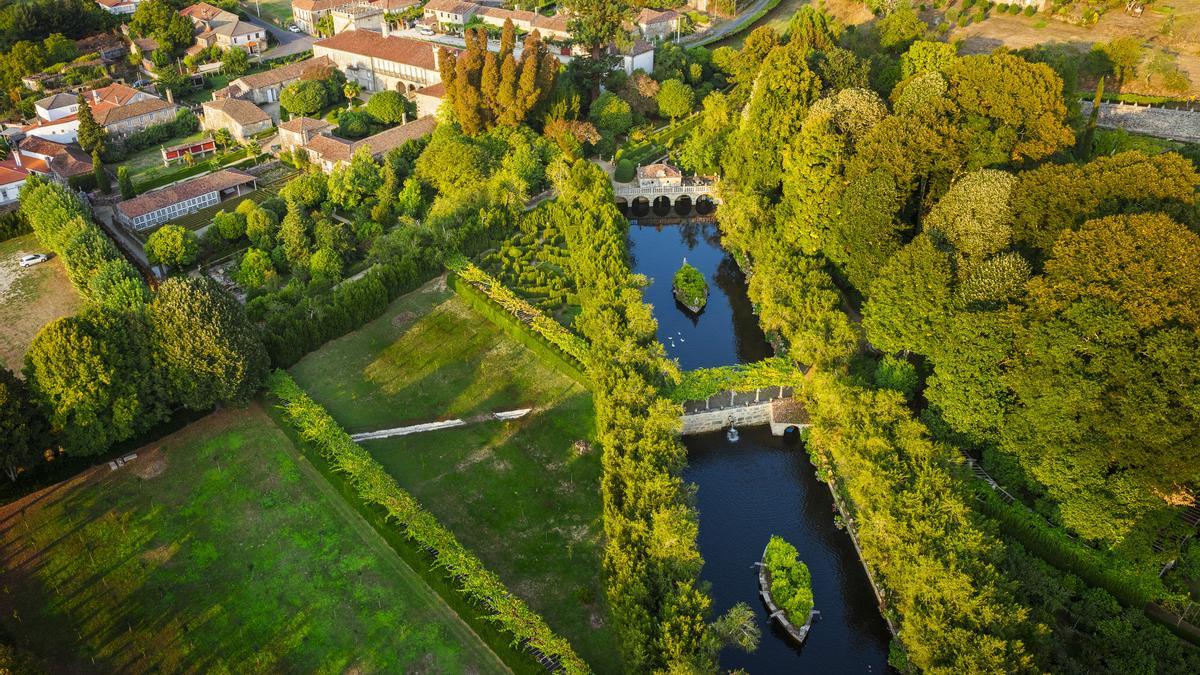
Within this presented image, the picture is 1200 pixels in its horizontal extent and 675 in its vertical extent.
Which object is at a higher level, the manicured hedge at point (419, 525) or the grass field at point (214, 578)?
the manicured hedge at point (419, 525)

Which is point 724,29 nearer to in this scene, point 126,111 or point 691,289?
point 691,289

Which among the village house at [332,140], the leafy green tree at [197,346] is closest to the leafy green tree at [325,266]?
the leafy green tree at [197,346]

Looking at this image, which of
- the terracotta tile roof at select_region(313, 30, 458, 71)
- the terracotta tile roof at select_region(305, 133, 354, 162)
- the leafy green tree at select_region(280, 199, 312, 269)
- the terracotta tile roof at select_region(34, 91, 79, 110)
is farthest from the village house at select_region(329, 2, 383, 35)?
the leafy green tree at select_region(280, 199, 312, 269)

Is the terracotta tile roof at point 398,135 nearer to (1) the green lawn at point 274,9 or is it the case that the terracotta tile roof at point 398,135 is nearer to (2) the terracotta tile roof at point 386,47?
(2) the terracotta tile roof at point 386,47

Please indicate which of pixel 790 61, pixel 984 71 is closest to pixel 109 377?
pixel 790 61

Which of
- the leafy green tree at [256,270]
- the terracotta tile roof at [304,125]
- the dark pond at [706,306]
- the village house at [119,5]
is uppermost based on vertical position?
the village house at [119,5]

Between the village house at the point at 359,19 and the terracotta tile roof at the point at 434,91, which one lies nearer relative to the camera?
the terracotta tile roof at the point at 434,91
